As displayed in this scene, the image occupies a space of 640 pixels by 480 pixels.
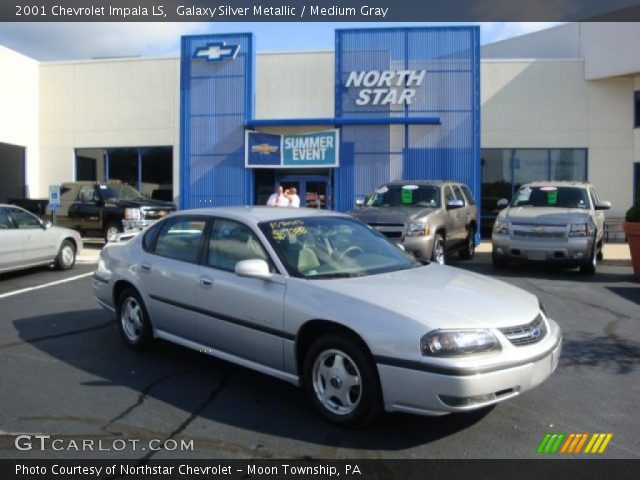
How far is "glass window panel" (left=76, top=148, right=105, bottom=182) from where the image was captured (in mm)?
22641

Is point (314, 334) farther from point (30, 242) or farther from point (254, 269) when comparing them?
point (30, 242)

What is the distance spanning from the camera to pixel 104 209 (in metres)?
16.8

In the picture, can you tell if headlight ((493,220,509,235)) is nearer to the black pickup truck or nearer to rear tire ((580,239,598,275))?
rear tire ((580,239,598,275))

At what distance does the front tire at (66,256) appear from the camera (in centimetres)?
1241

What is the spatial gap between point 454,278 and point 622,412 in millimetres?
1575

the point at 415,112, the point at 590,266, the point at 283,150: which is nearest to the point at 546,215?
the point at 590,266

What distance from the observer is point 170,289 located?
562 cm

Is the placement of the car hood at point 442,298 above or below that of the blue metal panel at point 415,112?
below

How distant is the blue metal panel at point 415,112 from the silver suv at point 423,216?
487 cm

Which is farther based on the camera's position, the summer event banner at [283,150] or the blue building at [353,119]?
the summer event banner at [283,150]

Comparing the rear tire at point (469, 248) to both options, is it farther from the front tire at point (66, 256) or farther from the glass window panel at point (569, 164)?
the front tire at point (66, 256)

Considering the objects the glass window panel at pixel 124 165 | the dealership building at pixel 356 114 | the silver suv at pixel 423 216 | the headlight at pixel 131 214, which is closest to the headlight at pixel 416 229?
the silver suv at pixel 423 216

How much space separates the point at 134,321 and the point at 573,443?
4.17 meters

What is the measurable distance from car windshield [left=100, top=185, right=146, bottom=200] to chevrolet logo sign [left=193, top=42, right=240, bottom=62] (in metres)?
5.04
